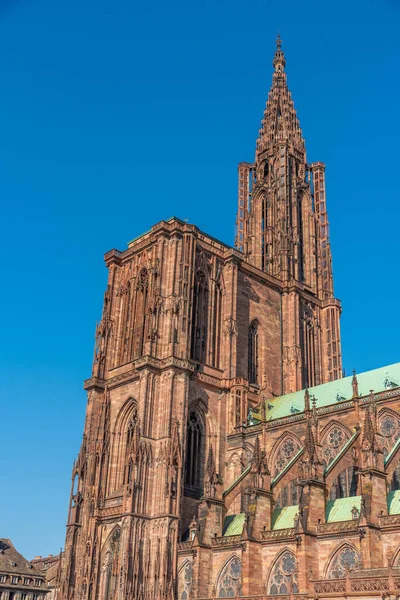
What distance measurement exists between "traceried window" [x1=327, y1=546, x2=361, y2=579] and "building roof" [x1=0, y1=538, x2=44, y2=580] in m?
47.6

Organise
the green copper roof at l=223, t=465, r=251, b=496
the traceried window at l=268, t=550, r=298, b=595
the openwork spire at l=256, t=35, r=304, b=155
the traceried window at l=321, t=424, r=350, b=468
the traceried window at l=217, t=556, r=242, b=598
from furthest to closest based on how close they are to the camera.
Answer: the openwork spire at l=256, t=35, r=304, b=155 → the green copper roof at l=223, t=465, r=251, b=496 → the traceried window at l=321, t=424, r=350, b=468 → the traceried window at l=217, t=556, r=242, b=598 → the traceried window at l=268, t=550, r=298, b=595

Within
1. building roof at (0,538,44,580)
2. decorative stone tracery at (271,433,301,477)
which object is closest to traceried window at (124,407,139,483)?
decorative stone tracery at (271,433,301,477)

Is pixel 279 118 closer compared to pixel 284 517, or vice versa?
pixel 284 517

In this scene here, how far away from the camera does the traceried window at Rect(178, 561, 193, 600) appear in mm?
39425

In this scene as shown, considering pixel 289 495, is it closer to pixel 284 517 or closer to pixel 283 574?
pixel 284 517

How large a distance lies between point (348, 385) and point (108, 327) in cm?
1851

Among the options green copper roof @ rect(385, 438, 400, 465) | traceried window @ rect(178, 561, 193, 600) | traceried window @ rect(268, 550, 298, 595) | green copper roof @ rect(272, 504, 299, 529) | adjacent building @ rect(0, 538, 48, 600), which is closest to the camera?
traceried window @ rect(268, 550, 298, 595)

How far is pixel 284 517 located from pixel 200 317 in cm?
1767

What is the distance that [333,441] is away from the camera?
43125 millimetres

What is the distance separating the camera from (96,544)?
144 ft

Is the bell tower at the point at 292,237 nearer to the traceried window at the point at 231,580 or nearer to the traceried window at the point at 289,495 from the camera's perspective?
the traceried window at the point at 289,495

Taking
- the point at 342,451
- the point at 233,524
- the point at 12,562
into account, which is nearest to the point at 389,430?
the point at 342,451

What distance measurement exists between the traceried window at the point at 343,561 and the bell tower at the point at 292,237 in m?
22.1

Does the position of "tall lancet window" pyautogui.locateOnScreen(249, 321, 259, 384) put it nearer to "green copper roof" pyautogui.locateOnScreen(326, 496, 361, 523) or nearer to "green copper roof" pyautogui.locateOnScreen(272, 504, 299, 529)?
"green copper roof" pyautogui.locateOnScreen(272, 504, 299, 529)
